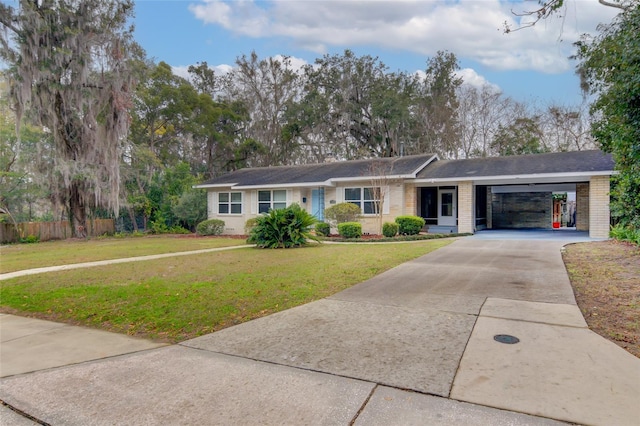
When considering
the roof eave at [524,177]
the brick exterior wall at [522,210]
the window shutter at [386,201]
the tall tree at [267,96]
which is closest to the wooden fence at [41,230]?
the tall tree at [267,96]

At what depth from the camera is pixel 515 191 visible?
67.2 ft

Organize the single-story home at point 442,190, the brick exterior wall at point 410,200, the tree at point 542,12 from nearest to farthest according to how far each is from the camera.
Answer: the tree at point 542,12
the single-story home at point 442,190
the brick exterior wall at point 410,200

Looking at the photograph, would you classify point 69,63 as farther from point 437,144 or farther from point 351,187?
point 437,144

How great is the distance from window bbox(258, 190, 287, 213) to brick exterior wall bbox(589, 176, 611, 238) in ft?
45.0

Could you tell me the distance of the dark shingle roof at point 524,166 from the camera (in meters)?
14.9

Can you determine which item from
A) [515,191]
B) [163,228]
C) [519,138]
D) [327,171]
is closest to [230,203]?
[163,228]

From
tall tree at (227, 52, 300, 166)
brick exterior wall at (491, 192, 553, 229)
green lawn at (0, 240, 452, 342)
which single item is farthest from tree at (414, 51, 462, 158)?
green lawn at (0, 240, 452, 342)

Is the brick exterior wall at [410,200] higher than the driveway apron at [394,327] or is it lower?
higher

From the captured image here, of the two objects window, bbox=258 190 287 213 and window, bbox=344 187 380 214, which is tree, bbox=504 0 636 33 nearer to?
window, bbox=344 187 380 214

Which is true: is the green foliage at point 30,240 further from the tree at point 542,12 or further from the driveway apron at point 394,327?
the tree at point 542,12

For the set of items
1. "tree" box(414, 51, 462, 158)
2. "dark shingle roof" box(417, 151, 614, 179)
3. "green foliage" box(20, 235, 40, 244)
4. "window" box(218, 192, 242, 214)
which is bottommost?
"green foliage" box(20, 235, 40, 244)

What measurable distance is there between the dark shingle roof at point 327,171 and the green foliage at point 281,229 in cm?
566

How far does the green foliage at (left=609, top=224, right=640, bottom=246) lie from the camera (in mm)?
9876

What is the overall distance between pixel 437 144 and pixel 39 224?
28.0m
